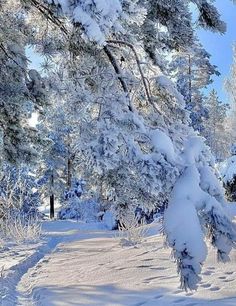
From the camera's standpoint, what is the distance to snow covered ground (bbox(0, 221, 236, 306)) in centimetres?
457

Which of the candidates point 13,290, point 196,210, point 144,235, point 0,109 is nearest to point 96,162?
point 196,210

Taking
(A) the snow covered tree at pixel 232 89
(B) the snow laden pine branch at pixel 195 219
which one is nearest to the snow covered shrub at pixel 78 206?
(A) the snow covered tree at pixel 232 89

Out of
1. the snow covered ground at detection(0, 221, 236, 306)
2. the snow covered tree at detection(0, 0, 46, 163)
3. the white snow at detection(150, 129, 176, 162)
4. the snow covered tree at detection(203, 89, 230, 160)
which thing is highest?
the snow covered tree at detection(203, 89, 230, 160)

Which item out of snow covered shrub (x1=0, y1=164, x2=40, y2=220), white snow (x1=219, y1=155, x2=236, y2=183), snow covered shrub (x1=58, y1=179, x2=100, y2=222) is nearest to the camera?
snow covered shrub (x1=0, y1=164, x2=40, y2=220)

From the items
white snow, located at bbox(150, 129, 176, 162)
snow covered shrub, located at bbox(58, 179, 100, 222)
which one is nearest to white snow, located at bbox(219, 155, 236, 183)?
white snow, located at bbox(150, 129, 176, 162)

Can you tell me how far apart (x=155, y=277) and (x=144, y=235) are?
Result: 5010 millimetres

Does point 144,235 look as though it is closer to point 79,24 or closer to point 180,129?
point 180,129

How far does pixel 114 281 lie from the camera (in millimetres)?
5801

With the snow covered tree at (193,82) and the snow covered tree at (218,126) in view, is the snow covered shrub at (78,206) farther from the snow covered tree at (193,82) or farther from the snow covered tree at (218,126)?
the snow covered tree at (218,126)

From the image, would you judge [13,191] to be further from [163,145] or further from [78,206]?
→ [78,206]

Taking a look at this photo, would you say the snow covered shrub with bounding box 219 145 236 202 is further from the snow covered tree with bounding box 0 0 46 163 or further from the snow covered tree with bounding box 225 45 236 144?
the snow covered tree with bounding box 225 45 236 144

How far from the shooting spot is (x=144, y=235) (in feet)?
34.7

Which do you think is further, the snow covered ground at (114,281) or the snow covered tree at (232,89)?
the snow covered tree at (232,89)

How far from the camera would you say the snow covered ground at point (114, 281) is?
4574 millimetres
